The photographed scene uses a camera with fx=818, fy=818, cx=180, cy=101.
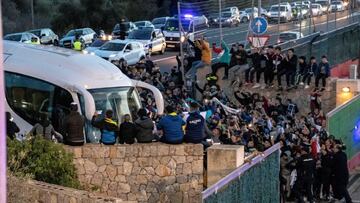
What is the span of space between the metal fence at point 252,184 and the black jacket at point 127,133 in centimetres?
→ 195

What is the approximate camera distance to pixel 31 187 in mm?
10031

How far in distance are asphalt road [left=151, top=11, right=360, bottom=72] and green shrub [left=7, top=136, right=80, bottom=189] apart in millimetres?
20892

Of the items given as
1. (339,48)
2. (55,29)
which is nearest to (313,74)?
(339,48)

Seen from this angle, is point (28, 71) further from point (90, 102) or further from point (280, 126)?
point (280, 126)

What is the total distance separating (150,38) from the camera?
44.7 metres

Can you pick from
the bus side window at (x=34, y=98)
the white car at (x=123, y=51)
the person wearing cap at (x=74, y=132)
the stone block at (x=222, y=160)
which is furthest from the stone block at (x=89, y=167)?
the white car at (x=123, y=51)

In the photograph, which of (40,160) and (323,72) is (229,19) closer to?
(323,72)

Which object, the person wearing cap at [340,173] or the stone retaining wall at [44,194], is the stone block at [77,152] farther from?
the person wearing cap at [340,173]

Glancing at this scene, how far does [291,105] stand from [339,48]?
40.1 ft

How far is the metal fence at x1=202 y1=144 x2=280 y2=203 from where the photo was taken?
38.3 ft

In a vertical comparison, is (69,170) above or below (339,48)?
above

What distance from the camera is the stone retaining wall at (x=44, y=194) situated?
9653mm

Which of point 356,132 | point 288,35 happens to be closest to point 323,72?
point 356,132

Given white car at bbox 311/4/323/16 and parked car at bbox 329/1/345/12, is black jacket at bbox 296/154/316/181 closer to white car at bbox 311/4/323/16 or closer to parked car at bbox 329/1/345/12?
white car at bbox 311/4/323/16
